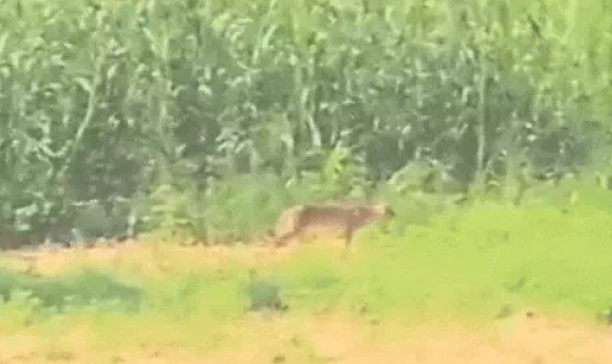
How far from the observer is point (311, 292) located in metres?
1.51

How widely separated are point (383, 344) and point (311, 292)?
0.28 ft

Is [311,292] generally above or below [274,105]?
below

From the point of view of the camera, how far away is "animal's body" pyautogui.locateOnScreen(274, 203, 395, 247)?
5.11 ft

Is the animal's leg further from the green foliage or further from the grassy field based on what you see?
the green foliage

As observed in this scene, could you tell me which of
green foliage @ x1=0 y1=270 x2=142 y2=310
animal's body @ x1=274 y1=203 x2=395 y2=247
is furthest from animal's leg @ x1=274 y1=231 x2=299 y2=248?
green foliage @ x1=0 y1=270 x2=142 y2=310

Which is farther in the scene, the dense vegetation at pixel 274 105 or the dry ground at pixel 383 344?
the dense vegetation at pixel 274 105

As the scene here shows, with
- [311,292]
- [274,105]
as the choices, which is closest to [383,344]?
[311,292]

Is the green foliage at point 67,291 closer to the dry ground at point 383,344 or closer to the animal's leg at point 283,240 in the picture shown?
the dry ground at point 383,344

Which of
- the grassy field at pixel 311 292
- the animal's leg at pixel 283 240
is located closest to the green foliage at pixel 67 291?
the grassy field at pixel 311 292

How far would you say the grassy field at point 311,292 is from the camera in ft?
4.83

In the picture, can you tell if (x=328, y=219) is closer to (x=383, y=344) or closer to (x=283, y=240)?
(x=283, y=240)

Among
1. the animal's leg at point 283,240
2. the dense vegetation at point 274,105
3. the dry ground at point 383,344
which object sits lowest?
the dry ground at point 383,344

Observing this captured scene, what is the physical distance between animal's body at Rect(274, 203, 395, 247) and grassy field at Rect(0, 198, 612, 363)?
0.05 feet

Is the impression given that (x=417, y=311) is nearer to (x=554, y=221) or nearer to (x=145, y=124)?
(x=554, y=221)
